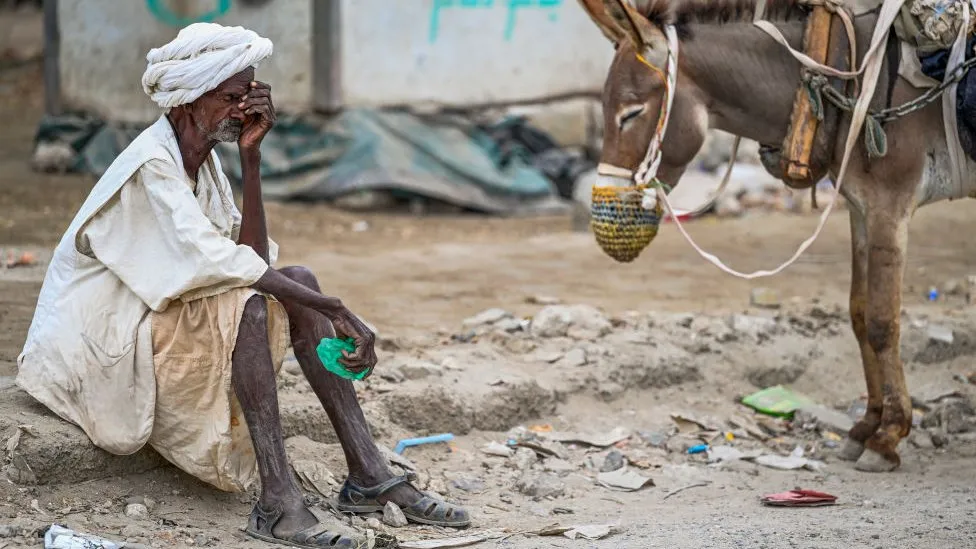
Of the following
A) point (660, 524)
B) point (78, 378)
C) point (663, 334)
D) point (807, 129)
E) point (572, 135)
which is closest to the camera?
point (78, 378)

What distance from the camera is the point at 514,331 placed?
5.84m

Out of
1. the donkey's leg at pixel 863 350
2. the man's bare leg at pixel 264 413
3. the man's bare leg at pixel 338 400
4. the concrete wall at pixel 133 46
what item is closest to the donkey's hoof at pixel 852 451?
the donkey's leg at pixel 863 350

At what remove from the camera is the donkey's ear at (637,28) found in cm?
460

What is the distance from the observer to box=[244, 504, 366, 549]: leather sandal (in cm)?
350

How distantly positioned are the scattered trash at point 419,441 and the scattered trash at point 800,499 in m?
1.18

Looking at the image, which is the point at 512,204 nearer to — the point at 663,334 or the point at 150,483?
the point at 663,334

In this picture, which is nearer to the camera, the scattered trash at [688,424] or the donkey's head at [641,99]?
the donkey's head at [641,99]

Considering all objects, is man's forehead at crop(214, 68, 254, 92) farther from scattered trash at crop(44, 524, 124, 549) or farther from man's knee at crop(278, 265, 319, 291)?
scattered trash at crop(44, 524, 124, 549)

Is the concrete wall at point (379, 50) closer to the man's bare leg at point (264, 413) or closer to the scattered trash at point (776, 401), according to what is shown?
the scattered trash at point (776, 401)

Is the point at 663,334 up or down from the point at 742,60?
down

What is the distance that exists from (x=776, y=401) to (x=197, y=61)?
3178mm

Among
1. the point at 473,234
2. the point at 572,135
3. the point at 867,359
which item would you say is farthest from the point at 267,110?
the point at 572,135

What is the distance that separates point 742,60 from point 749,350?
1.64m

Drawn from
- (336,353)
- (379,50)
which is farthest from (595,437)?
(379,50)
